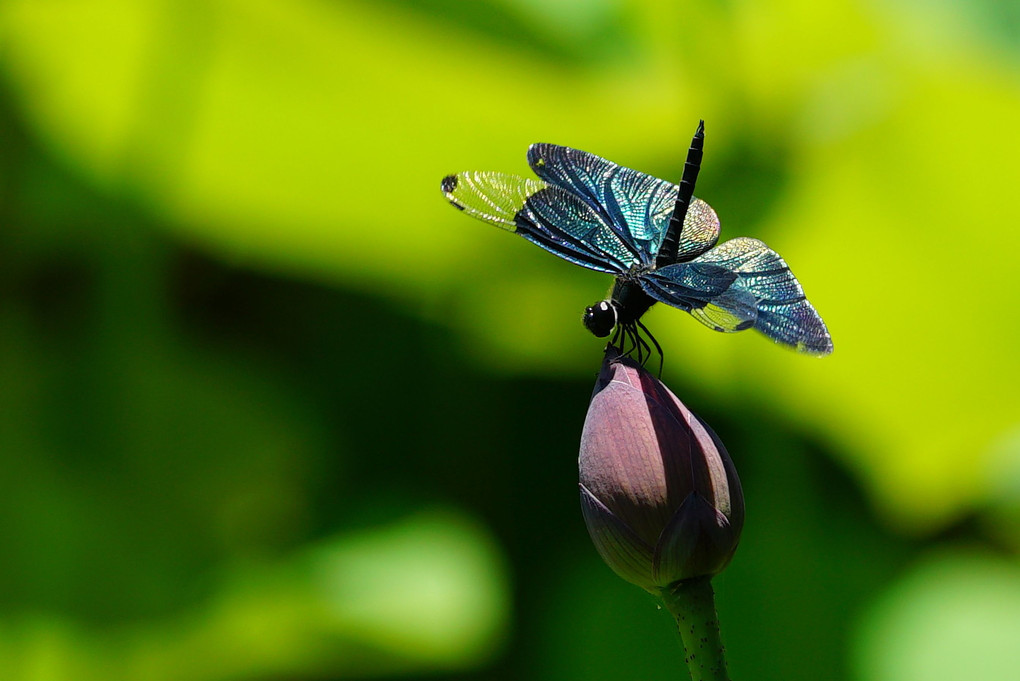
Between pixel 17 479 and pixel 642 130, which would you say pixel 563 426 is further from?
pixel 17 479

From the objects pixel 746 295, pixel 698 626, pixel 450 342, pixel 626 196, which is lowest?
pixel 698 626

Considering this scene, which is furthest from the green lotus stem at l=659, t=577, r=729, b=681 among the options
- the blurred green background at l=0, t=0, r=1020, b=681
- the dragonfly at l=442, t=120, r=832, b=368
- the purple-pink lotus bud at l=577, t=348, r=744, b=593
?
the blurred green background at l=0, t=0, r=1020, b=681

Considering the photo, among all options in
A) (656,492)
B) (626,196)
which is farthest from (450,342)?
(656,492)

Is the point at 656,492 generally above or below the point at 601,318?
below

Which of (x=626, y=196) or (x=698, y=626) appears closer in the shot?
(x=698, y=626)

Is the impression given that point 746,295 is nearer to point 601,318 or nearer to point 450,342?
point 601,318

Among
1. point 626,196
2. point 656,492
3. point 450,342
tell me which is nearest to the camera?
point 656,492

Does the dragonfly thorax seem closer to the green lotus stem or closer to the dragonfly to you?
the dragonfly

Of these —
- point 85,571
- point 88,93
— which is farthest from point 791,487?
point 88,93
